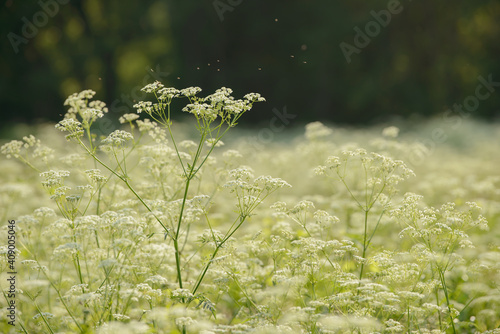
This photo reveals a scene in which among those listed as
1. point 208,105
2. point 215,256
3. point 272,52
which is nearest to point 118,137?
point 208,105

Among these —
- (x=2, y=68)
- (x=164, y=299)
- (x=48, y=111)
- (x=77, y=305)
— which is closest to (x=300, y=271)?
(x=164, y=299)

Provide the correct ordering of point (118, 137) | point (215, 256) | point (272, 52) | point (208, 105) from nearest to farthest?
1. point (208, 105)
2. point (118, 137)
3. point (215, 256)
4. point (272, 52)

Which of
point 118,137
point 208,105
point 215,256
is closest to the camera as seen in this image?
point 208,105

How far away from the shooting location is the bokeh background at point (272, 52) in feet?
79.3

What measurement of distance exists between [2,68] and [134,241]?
28.4 meters

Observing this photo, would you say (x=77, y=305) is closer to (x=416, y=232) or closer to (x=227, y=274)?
(x=227, y=274)

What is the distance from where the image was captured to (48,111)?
88.3 ft

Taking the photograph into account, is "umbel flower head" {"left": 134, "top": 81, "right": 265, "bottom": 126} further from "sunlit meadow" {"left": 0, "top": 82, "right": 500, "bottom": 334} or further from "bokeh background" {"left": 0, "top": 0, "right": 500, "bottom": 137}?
"bokeh background" {"left": 0, "top": 0, "right": 500, "bottom": 137}

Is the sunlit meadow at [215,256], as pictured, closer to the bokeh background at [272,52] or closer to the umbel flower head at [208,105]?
the umbel flower head at [208,105]

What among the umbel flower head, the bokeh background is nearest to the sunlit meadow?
the umbel flower head

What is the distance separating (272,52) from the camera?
2644 centimetres

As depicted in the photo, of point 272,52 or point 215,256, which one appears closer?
point 215,256

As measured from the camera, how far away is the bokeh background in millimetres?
24156

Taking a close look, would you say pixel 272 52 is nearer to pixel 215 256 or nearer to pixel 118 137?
pixel 215 256
